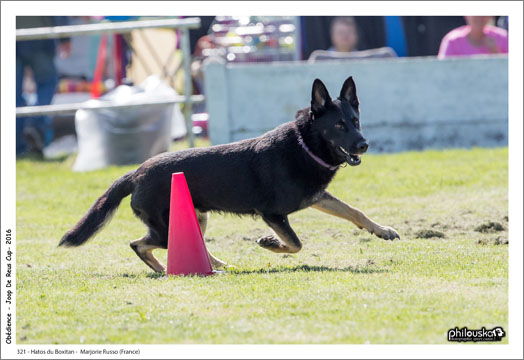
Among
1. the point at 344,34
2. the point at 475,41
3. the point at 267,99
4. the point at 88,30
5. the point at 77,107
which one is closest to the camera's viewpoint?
the point at 77,107

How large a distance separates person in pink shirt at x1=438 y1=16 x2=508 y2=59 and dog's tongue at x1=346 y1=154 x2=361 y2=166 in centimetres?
793

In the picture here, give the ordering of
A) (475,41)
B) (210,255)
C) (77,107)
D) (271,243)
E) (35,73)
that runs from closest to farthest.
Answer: (271,243), (210,255), (77,107), (35,73), (475,41)

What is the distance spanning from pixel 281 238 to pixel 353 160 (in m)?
0.83

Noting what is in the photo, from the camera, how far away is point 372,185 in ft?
35.0

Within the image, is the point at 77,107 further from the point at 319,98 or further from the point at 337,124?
the point at 337,124

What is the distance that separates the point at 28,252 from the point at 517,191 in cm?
449

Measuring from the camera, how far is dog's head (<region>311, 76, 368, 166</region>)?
260 inches

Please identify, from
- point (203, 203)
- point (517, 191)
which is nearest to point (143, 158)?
point (203, 203)

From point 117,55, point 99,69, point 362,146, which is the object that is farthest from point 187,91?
point 362,146

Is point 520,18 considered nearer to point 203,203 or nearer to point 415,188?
point 415,188

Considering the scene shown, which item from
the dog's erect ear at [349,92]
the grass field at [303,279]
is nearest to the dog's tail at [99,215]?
the grass field at [303,279]

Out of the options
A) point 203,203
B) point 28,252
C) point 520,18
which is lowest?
point 28,252

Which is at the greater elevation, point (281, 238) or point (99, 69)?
point (99, 69)
